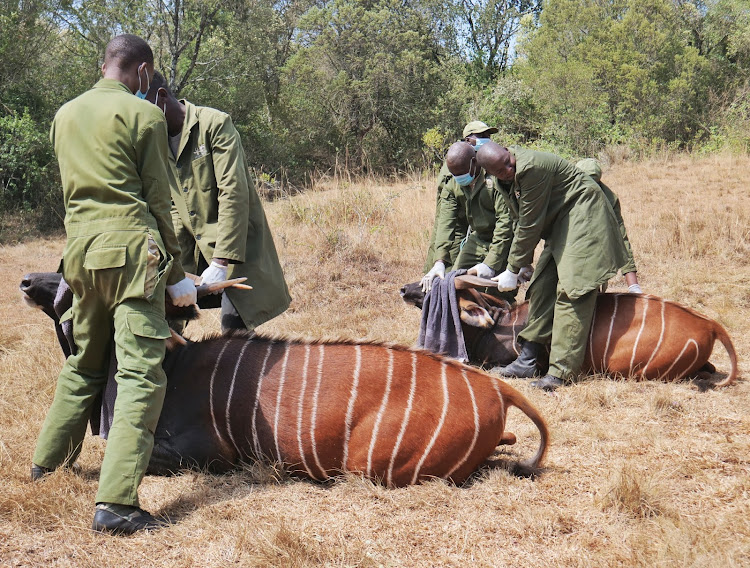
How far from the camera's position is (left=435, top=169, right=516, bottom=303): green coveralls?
6.19 m

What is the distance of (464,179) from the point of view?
6.29 meters

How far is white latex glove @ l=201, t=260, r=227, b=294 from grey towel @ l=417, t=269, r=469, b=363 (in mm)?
2184

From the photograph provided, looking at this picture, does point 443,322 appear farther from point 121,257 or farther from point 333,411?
point 121,257

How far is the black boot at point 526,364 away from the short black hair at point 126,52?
12.0 feet

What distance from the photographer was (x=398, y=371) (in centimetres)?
372

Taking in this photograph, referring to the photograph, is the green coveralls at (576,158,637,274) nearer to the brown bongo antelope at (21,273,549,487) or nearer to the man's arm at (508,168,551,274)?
the man's arm at (508,168,551,274)

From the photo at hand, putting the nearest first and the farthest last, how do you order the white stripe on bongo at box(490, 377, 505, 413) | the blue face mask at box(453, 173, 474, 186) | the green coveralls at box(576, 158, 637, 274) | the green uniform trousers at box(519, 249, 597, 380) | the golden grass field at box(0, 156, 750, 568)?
the golden grass field at box(0, 156, 750, 568), the white stripe on bongo at box(490, 377, 505, 413), the green uniform trousers at box(519, 249, 597, 380), the blue face mask at box(453, 173, 474, 186), the green coveralls at box(576, 158, 637, 274)

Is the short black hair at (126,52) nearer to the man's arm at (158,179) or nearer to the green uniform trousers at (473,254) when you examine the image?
the man's arm at (158,179)

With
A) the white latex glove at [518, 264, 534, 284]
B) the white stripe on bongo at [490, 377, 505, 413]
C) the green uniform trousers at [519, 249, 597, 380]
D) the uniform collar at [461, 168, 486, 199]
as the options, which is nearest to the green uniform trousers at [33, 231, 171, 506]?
the white stripe on bongo at [490, 377, 505, 413]

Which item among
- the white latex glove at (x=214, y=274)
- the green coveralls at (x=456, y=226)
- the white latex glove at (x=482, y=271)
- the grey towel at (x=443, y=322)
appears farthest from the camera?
the green coveralls at (x=456, y=226)

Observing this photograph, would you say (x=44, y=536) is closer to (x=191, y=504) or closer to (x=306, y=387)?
(x=191, y=504)

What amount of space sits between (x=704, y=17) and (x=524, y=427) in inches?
870

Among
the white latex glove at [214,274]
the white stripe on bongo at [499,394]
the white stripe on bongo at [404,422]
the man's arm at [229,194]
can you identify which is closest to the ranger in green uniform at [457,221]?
the man's arm at [229,194]

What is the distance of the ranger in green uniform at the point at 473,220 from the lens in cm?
618
